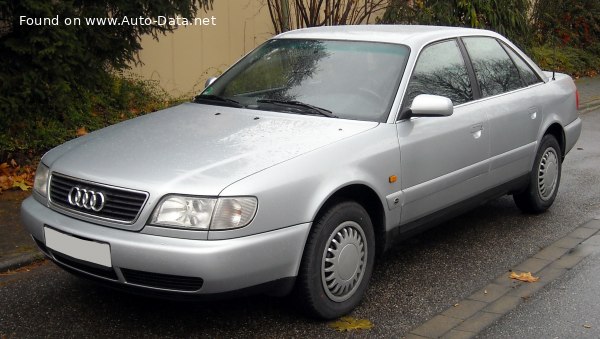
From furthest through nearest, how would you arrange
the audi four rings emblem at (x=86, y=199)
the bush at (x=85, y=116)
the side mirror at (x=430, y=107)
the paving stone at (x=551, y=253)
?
the bush at (x=85, y=116)
the paving stone at (x=551, y=253)
the side mirror at (x=430, y=107)
the audi four rings emblem at (x=86, y=199)

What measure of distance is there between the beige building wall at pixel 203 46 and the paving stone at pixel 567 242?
595 centimetres

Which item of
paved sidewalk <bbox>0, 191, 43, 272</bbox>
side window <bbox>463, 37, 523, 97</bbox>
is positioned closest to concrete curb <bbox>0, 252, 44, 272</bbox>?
paved sidewalk <bbox>0, 191, 43, 272</bbox>

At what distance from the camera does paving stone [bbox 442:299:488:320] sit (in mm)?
4660

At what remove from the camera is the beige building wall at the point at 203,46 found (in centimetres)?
1042

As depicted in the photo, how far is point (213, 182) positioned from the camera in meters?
3.96

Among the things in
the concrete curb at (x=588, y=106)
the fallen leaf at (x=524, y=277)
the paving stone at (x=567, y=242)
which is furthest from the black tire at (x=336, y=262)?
the concrete curb at (x=588, y=106)

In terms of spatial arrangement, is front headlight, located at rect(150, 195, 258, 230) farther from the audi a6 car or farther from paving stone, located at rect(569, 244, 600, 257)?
paving stone, located at rect(569, 244, 600, 257)

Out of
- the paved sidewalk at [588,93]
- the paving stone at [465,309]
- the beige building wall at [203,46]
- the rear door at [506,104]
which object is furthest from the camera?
the paved sidewalk at [588,93]

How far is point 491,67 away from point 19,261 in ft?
12.5

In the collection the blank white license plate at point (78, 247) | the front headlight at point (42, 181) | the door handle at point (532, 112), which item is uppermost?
the door handle at point (532, 112)

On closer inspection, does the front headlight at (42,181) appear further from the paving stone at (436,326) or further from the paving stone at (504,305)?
the paving stone at (504,305)

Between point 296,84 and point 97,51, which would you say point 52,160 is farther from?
point 97,51

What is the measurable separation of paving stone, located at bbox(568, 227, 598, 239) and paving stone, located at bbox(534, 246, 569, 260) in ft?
1.28

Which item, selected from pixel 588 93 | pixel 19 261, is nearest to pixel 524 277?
pixel 19 261
